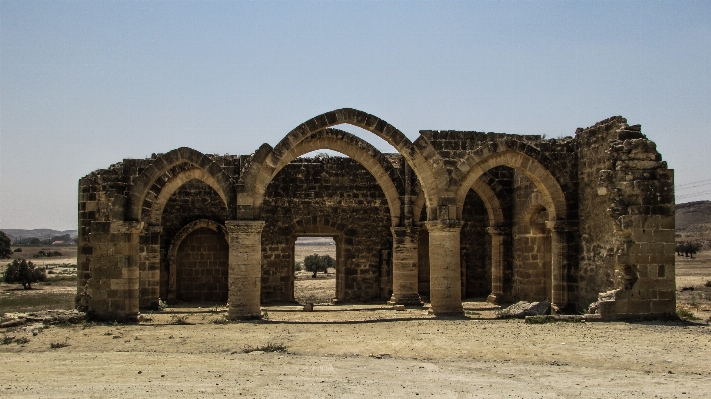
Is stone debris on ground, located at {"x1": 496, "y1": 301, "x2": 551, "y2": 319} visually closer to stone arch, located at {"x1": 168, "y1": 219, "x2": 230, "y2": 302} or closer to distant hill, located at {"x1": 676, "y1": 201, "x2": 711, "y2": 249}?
stone arch, located at {"x1": 168, "y1": 219, "x2": 230, "y2": 302}

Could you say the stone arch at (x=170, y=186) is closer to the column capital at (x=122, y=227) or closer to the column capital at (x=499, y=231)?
the column capital at (x=122, y=227)

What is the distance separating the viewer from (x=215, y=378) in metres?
8.16

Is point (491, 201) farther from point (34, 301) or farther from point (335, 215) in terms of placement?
point (34, 301)

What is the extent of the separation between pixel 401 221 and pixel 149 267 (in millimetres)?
6066

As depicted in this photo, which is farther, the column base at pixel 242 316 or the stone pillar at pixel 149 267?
the stone pillar at pixel 149 267

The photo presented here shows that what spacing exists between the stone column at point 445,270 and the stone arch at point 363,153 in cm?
277

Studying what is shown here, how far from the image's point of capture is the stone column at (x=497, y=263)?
17.8 meters

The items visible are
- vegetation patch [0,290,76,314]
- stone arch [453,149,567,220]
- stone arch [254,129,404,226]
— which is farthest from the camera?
vegetation patch [0,290,76,314]

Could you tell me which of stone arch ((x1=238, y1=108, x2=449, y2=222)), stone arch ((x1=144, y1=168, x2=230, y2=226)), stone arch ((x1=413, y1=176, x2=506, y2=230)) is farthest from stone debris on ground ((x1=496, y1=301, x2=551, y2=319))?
stone arch ((x1=144, y1=168, x2=230, y2=226))

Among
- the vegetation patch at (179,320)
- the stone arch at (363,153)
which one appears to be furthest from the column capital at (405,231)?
the vegetation patch at (179,320)

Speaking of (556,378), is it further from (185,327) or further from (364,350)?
(185,327)

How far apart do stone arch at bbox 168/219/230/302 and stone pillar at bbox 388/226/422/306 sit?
4818mm

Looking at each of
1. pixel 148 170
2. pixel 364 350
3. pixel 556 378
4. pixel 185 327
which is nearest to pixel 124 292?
pixel 185 327

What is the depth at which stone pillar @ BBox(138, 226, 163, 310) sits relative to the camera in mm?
16500
